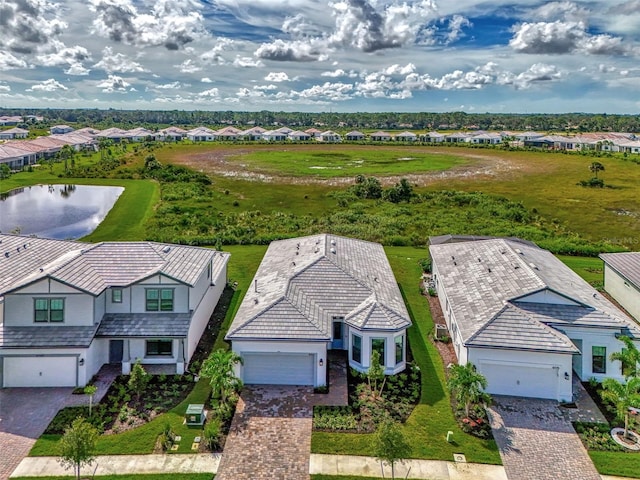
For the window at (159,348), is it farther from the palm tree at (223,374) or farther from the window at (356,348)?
the window at (356,348)

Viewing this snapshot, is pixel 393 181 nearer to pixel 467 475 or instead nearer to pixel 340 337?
pixel 340 337

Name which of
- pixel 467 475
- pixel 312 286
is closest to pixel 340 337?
pixel 312 286

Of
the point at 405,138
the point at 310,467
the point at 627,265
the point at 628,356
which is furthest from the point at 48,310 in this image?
the point at 405,138

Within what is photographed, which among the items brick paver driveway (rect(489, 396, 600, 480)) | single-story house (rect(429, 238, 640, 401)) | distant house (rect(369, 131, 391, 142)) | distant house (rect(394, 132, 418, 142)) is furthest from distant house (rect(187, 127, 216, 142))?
brick paver driveway (rect(489, 396, 600, 480))

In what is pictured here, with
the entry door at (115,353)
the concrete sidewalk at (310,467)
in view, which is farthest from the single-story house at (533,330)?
the entry door at (115,353)

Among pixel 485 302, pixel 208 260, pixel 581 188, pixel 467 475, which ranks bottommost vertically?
pixel 467 475

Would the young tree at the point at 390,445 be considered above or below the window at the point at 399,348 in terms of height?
below
